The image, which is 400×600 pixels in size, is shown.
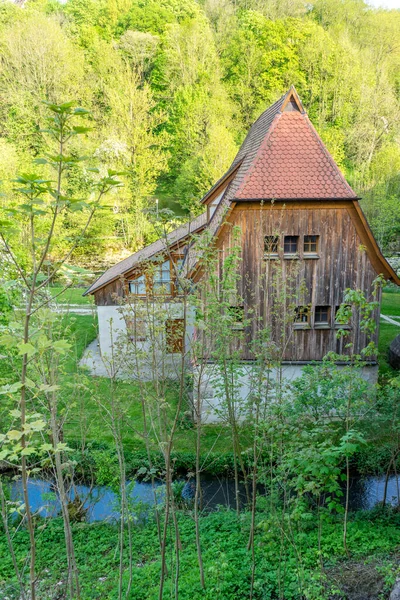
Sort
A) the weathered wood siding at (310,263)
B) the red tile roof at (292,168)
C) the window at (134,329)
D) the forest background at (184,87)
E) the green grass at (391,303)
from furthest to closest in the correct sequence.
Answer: the forest background at (184,87) → the green grass at (391,303) → the weathered wood siding at (310,263) → the red tile roof at (292,168) → the window at (134,329)

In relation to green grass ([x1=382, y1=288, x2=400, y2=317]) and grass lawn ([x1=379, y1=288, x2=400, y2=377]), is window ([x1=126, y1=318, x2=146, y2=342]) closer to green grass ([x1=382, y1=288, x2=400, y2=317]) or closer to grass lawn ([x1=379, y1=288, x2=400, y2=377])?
grass lawn ([x1=379, y1=288, x2=400, y2=377])

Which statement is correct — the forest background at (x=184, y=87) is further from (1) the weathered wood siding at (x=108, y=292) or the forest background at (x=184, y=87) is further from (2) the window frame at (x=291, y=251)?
(2) the window frame at (x=291, y=251)

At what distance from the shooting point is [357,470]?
36.2ft

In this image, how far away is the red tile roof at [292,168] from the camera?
1189 cm

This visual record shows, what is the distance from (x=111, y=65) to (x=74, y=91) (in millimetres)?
4323

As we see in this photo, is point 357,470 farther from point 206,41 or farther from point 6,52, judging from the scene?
point 206,41

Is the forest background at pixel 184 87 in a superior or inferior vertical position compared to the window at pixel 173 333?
superior

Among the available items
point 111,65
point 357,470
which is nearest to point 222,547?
point 357,470

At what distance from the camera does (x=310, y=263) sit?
12.4m

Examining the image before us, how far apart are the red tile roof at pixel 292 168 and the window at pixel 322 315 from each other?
306cm

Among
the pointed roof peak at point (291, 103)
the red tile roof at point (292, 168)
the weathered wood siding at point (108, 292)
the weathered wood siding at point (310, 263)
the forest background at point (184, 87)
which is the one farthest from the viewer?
the forest background at point (184, 87)

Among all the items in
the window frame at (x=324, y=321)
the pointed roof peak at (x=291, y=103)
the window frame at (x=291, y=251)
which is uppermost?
the pointed roof peak at (x=291, y=103)

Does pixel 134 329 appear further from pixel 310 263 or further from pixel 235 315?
pixel 310 263

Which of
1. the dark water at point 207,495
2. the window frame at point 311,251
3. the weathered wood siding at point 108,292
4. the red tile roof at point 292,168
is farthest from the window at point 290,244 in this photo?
the weathered wood siding at point 108,292
